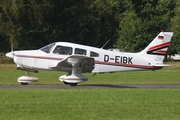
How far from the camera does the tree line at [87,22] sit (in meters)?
55.1

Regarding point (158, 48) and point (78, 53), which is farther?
point (158, 48)

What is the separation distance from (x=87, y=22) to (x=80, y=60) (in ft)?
125

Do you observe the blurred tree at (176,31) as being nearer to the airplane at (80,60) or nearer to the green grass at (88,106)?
the airplane at (80,60)

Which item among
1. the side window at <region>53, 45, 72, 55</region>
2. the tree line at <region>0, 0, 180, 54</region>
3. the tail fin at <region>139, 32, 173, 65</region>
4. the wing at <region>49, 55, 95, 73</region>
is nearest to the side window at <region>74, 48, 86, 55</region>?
the side window at <region>53, 45, 72, 55</region>

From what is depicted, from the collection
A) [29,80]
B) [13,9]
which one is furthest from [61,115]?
[13,9]

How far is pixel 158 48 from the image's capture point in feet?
75.9

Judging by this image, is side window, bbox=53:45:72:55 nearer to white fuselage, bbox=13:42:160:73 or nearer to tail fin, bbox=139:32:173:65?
white fuselage, bbox=13:42:160:73

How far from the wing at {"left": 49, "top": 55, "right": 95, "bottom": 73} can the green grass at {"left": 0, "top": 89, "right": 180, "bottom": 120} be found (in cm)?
641

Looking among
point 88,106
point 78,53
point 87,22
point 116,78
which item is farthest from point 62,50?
point 87,22

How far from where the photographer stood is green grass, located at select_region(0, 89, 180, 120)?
10.4m

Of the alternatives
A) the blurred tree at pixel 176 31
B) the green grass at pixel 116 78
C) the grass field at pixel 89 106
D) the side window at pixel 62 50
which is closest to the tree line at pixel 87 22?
the blurred tree at pixel 176 31

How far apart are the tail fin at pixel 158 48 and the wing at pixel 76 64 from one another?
119 inches

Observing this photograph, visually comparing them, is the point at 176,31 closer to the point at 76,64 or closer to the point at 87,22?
the point at 87,22

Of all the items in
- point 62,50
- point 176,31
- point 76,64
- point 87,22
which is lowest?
point 76,64
